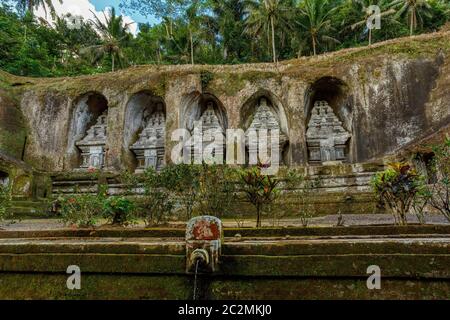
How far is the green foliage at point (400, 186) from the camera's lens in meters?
5.11

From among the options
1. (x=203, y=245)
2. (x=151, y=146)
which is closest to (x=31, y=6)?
(x=151, y=146)

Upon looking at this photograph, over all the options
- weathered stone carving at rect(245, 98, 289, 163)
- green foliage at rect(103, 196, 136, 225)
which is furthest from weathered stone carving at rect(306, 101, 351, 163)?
green foliage at rect(103, 196, 136, 225)

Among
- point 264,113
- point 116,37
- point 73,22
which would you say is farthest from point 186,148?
point 73,22

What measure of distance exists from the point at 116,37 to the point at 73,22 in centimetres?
671

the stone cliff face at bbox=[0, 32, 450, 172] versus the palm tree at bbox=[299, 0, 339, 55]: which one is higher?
the palm tree at bbox=[299, 0, 339, 55]

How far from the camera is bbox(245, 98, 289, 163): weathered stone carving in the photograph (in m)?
16.2

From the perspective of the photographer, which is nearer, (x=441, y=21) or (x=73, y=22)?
(x=441, y=21)

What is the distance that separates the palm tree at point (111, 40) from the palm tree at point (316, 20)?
47.3 ft

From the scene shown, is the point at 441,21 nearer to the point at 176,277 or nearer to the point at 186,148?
the point at 186,148

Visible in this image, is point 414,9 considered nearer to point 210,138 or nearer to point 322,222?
point 210,138

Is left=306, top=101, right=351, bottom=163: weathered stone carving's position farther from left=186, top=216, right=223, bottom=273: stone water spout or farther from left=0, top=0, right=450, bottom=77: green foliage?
left=186, top=216, right=223, bottom=273: stone water spout

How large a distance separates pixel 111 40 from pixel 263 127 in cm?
1605

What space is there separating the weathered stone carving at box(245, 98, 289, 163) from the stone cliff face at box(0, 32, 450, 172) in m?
0.33

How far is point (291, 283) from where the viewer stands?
9.66 ft
